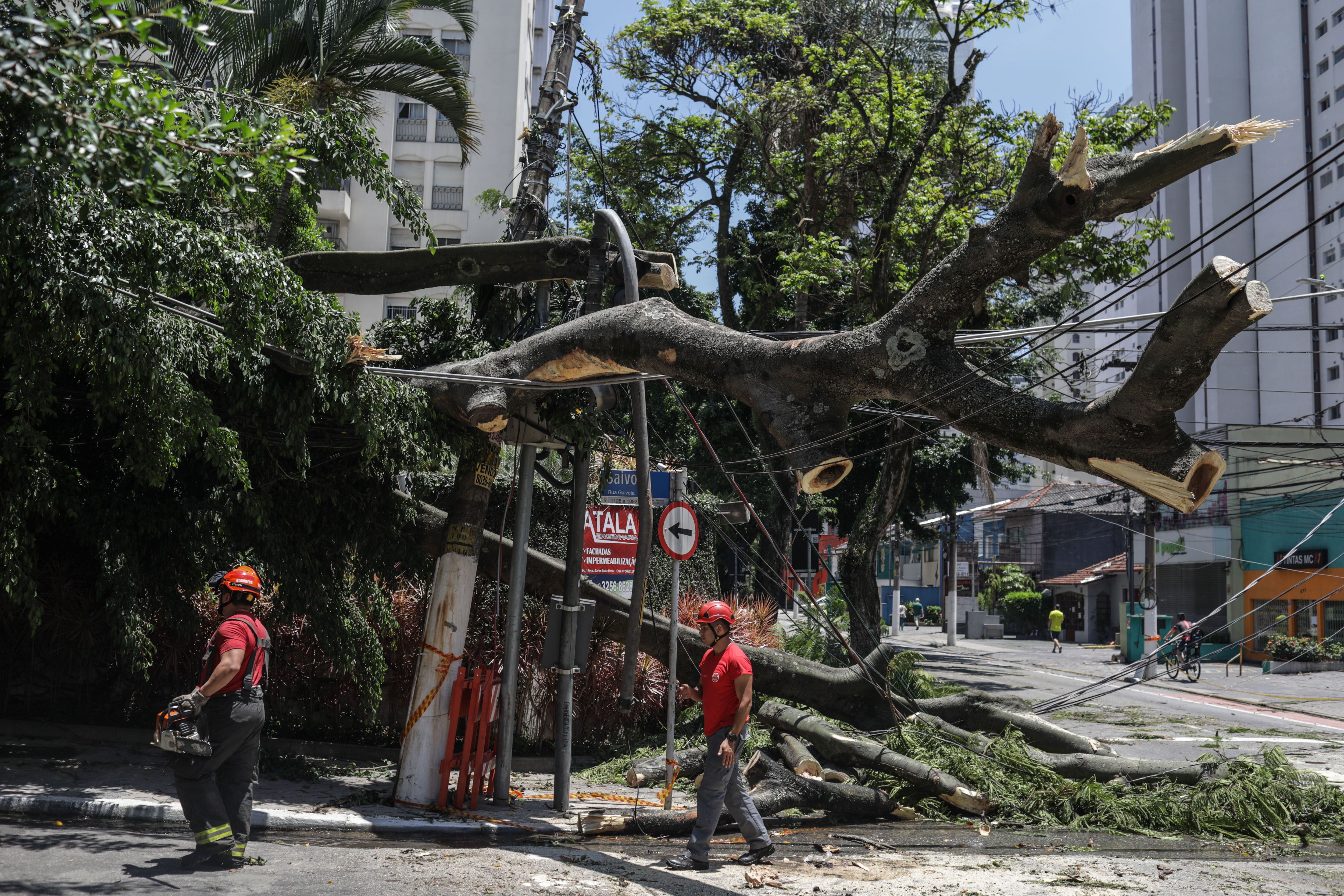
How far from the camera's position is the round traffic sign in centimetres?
977

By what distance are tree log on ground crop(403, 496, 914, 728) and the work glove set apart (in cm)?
504

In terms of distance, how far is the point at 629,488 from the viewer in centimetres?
1505

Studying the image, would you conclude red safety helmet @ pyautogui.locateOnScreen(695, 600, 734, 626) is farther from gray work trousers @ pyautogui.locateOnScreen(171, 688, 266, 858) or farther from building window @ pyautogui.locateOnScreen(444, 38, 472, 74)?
building window @ pyautogui.locateOnScreen(444, 38, 472, 74)

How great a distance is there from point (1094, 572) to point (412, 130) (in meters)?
34.9

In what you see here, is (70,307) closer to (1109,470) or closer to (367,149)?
(367,149)

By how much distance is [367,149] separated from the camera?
895 centimetres

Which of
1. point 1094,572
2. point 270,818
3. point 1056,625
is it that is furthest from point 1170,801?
point 1094,572

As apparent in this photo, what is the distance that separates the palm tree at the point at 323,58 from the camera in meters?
12.6

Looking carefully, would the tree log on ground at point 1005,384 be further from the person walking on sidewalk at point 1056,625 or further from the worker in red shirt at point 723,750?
the person walking on sidewalk at point 1056,625

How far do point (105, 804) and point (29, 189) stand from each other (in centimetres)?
459

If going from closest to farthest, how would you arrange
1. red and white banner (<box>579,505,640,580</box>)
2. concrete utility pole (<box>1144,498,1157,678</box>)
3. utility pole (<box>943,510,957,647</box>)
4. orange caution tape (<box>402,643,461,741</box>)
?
1. orange caution tape (<box>402,643,461,741</box>)
2. red and white banner (<box>579,505,640,580</box>)
3. concrete utility pole (<box>1144,498,1157,678</box>)
4. utility pole (<box>943,510,957,647</box>)

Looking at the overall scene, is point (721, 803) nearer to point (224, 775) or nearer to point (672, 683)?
point (672, 683)

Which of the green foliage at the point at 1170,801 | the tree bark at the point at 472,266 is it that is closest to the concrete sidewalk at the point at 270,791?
the green foliage at the point at 1170,801

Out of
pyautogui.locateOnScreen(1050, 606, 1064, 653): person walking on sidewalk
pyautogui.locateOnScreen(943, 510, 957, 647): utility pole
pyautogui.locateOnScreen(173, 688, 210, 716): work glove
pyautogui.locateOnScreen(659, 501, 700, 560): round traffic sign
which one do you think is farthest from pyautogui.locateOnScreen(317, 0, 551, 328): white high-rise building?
pyautogui.locateOnScreen(173, 688, 210, 716): work glove
